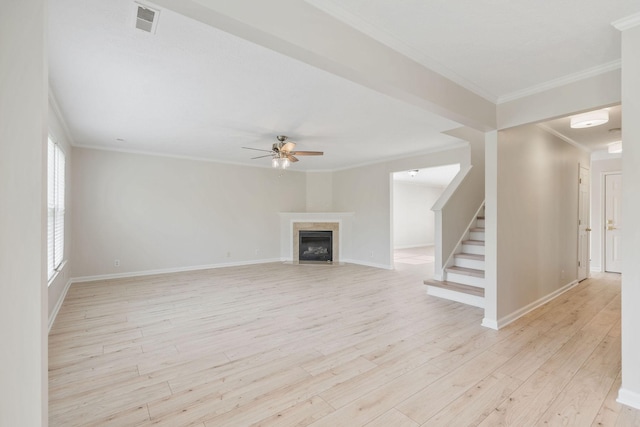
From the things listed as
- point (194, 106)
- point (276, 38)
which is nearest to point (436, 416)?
point (276, 38)

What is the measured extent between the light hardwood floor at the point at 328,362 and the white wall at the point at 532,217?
34 centimetres

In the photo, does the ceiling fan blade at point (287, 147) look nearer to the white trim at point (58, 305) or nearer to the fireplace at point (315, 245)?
the white trim at point (58, 305)

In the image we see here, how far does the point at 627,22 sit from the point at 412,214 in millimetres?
9547

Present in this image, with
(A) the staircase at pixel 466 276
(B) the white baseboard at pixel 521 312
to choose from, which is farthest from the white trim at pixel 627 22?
(A) the staircase at pixel 466 276

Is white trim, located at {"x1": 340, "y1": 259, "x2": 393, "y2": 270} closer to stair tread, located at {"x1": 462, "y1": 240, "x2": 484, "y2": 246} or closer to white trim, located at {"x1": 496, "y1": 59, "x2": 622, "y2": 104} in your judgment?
stair tread, located at {"x1": 462, "y1": 240, "x2": 484, "y2": 246}

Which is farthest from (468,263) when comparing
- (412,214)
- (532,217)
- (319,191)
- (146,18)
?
(412,214)

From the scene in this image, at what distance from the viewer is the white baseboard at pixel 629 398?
1860 millimetres

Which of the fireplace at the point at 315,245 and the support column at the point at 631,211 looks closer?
the support column at the point at 631,211

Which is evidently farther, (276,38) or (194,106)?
(194,106)

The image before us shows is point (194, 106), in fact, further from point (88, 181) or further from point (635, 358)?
point (635, 358)

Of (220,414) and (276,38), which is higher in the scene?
(276,38)

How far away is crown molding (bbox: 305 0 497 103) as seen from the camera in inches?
65.9

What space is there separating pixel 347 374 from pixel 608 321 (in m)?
3.24

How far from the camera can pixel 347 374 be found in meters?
2.24
